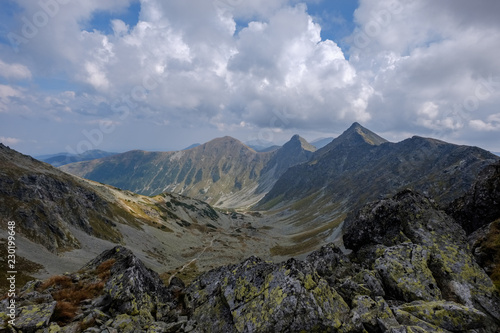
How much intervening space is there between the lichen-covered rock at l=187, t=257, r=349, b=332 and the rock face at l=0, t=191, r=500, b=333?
0.06m

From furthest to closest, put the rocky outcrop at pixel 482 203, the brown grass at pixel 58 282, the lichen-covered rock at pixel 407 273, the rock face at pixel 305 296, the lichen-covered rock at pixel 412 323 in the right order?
the rocky outcrop at pixel 482 203 < the brown grass at pixel 58 282 < the lichen-covered rock at pixel 407 273 < the rock face at pixel 305 296 < the lichen-covered rock at pixel 412 323

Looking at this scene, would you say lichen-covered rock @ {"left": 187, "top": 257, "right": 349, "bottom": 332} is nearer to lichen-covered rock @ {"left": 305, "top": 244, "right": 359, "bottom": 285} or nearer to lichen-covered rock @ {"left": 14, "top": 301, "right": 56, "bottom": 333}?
lichen-covered rock @ {"left": 305, "top": 244, "right": 359, "bottom": 285}

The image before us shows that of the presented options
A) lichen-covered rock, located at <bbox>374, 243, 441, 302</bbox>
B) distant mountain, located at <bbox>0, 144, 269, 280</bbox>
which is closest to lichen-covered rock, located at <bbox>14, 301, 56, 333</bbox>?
lichen-covered rock, located at <bbox>374, 243, 441, 302</bbox>

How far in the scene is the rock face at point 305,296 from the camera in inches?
516

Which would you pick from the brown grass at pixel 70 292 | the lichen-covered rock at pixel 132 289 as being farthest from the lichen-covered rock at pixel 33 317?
the lichen-covered rock at pixel 132 289

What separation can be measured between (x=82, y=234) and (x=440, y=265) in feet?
325

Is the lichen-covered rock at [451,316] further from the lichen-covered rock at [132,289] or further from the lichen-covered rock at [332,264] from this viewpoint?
the lichen-covered rock at [132,289]

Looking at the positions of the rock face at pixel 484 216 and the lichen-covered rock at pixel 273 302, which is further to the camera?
the rock face at pixel 484 216

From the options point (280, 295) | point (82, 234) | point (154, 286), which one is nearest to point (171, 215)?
point (82, 234)

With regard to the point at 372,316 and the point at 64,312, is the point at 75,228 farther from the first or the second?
the point at 372,316

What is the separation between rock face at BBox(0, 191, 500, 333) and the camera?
1309 centimetres

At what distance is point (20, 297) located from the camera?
663 inches

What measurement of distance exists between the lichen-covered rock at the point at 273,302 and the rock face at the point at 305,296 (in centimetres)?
6

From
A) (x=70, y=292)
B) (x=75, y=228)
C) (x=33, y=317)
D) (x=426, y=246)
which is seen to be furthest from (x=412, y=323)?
(x=75, y=228)
